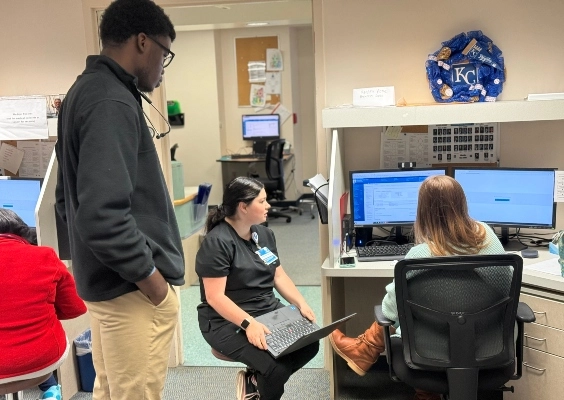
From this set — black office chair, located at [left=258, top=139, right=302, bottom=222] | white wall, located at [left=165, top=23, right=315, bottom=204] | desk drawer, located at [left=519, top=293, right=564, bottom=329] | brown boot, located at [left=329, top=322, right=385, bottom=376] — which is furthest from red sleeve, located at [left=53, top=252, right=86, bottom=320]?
white wall, located at [left=165, top=23, right=315, bottom=204]

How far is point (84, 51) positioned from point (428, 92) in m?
1.73

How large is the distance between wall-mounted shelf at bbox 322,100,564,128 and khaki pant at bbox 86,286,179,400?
134cm

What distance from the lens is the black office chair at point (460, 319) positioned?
1899 mm

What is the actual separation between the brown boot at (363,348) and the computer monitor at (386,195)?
0.54m

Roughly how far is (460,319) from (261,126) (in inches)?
227

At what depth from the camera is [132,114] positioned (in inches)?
56.6

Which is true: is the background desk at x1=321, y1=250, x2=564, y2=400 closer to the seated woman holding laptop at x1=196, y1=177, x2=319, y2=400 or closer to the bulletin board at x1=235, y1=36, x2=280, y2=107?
the seated woman holding laptop at x1=196, y1=177, x2=319, y2=400

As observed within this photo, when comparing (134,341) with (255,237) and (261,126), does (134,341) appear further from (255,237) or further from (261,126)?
(261,126)

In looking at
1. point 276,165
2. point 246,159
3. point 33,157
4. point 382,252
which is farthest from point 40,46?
point 246,159

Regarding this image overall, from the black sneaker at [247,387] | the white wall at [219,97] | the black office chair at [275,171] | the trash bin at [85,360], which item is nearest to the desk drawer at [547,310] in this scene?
the black sneaker at [247,387]

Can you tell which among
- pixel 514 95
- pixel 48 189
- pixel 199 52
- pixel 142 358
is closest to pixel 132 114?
pixel 142 358

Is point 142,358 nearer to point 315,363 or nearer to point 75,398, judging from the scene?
point 75,398

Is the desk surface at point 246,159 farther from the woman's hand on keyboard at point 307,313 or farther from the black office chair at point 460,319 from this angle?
the black office chair at point 460,319

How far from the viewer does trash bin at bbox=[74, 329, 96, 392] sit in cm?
293
